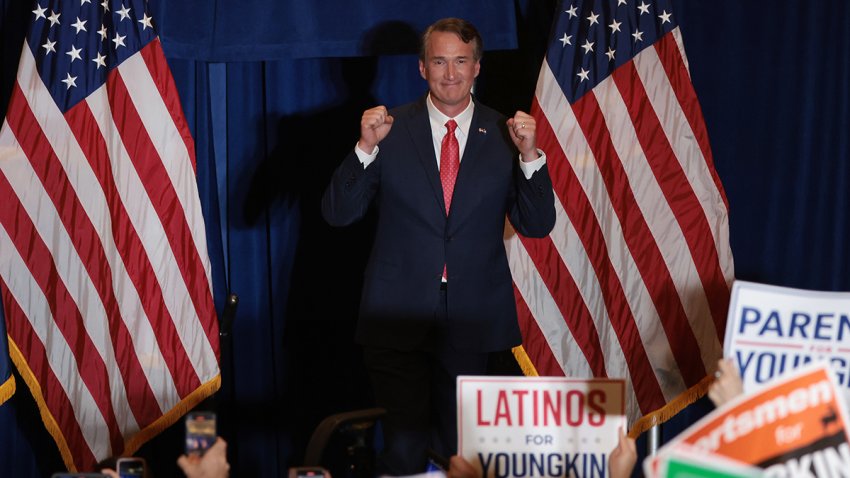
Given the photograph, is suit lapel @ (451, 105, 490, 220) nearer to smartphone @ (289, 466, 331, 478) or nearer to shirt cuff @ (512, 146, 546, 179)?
shirt cuff @ (512, 146, 546, 179)

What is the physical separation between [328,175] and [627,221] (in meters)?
1.10

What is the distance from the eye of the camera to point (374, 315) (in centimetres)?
325

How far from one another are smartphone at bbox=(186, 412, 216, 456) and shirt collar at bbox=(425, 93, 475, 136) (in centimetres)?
151

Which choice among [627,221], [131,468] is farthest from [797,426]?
[627,221]

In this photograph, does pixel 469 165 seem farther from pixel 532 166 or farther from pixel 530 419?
pixel 530 419

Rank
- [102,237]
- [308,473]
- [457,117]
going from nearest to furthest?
[308,473], [457,117], [102,237]

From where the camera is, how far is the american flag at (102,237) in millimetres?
3674

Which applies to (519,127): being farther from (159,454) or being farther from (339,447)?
(159,454)

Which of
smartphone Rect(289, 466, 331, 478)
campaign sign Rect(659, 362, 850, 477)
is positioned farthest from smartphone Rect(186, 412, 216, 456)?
campaign sign Rect(659, 362, 850, 477)

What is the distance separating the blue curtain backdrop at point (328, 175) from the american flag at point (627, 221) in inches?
13.6

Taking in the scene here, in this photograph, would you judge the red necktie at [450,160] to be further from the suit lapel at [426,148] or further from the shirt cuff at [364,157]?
the shirt cuff at [364,157]

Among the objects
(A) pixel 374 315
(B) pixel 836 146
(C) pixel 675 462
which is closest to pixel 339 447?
(A) pixel 374 315

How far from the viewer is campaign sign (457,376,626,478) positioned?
7.92 ft

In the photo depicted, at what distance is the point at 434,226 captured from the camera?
3.24 meters
